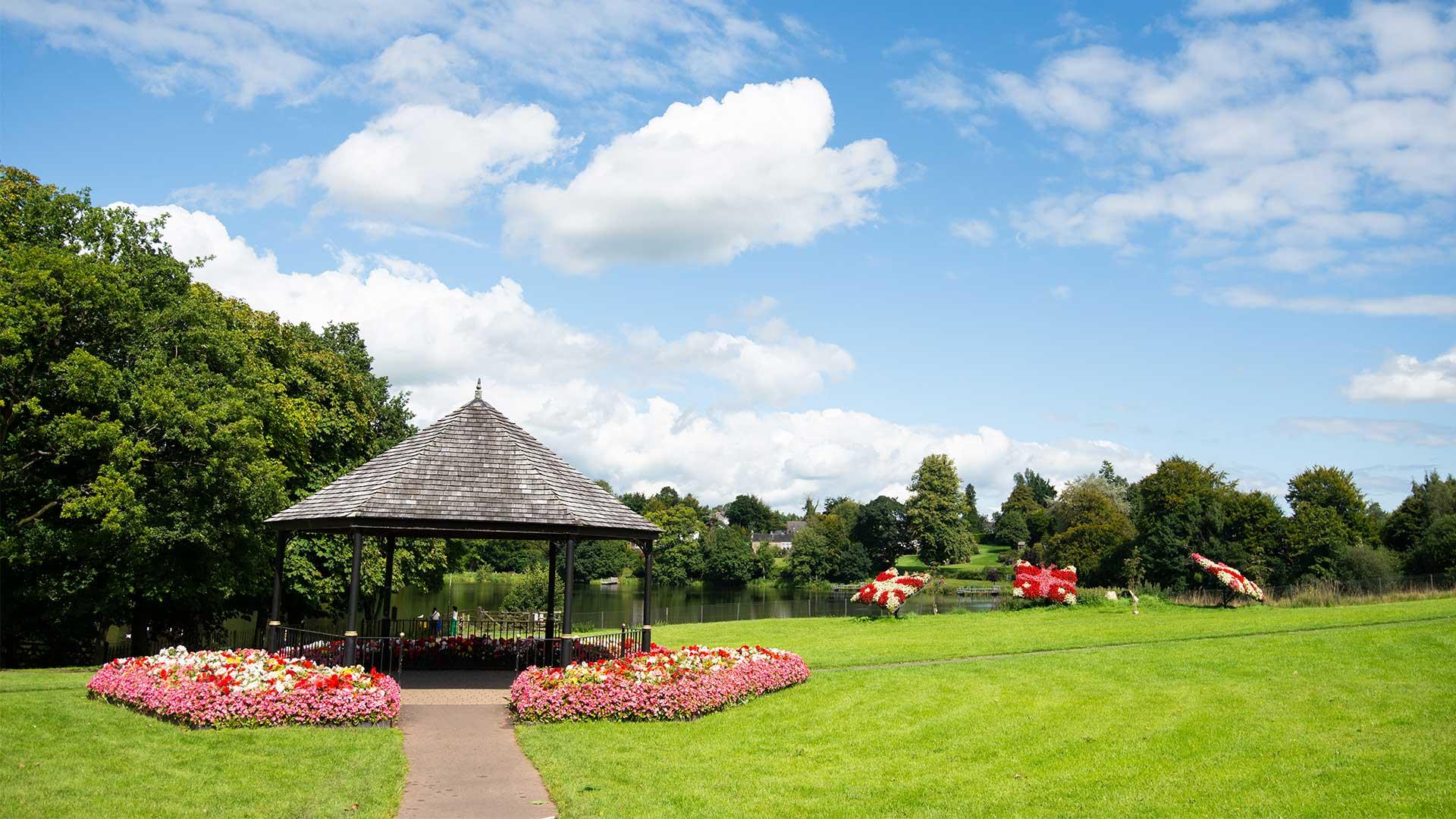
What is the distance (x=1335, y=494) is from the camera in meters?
64.1

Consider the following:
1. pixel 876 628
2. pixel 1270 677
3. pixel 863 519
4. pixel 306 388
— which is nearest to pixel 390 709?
pixel 1270 677

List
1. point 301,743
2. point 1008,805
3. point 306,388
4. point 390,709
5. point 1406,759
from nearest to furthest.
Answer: point 1008,805 → point 1406,759 → point 301,743 → point 390,709 → point 306,388

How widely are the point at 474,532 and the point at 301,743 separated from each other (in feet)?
20.7

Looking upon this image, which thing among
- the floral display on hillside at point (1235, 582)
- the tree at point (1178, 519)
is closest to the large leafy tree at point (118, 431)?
the floral display on hillside at point (1235, 582)

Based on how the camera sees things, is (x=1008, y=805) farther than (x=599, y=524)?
No

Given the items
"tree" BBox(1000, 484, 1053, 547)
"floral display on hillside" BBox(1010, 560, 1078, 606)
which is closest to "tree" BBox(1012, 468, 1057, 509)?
"tree" BBox(1000, 484, 1053, 547)

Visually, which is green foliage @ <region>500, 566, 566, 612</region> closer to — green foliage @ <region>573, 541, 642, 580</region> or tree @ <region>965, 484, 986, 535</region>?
green foliage @ <region>573, 541, 642, 580</region>

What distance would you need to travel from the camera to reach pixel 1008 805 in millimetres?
10188

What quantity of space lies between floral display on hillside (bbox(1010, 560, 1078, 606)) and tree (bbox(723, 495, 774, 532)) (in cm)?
13092

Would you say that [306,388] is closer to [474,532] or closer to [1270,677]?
[474,532]

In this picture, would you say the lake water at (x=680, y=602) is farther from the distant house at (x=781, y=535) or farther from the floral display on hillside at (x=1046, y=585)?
the distant house at (x=781, y=535)

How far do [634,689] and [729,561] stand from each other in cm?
8072

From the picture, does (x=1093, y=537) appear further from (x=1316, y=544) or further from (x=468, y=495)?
(x=468, y=495)

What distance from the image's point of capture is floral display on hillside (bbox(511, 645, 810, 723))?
14719mm
